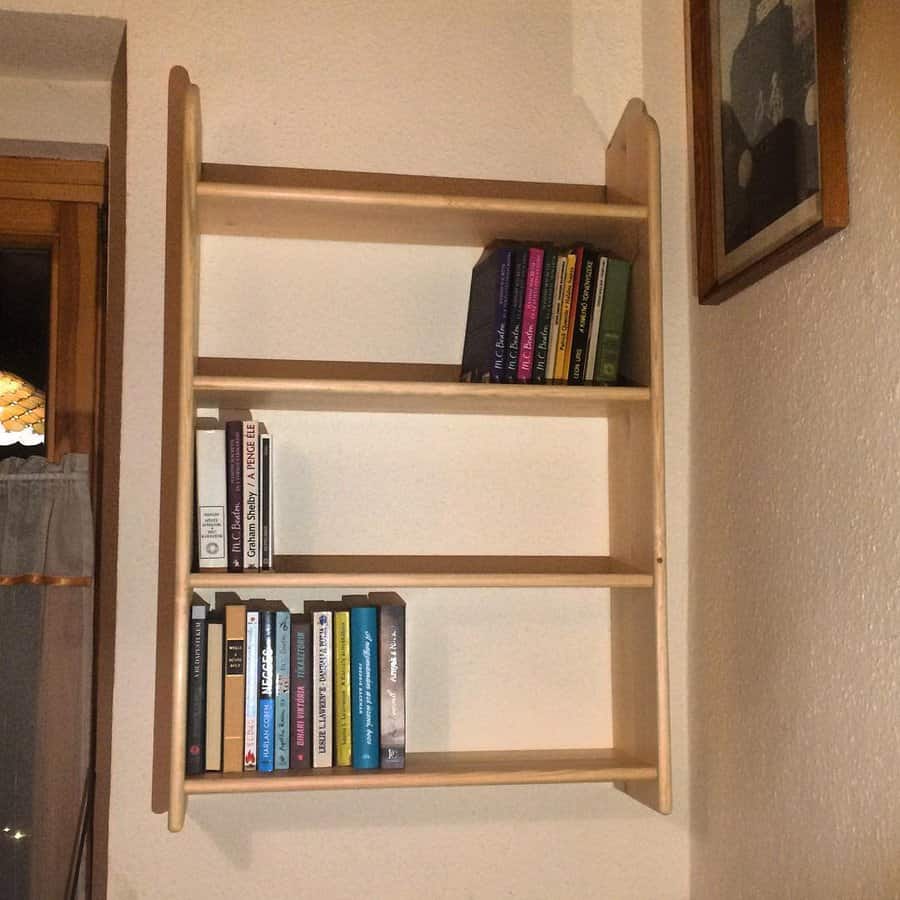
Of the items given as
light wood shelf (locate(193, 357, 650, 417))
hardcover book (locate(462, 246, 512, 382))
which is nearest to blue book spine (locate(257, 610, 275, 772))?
light wood shelf (locate(193, 357, 650, 417))

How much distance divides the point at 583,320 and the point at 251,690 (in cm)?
69

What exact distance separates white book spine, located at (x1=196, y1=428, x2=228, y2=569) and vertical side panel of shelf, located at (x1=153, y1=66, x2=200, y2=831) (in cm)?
3

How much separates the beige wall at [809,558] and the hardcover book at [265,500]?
0.64m

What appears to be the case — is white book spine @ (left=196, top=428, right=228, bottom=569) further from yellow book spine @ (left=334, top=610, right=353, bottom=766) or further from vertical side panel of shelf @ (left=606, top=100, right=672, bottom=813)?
vertical side panel of shelf @ (left=606, top=100, right=672, bottom=813)

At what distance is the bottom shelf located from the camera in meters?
1.24

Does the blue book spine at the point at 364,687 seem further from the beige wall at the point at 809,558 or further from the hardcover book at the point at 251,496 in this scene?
the beige wall at the point at 809,558

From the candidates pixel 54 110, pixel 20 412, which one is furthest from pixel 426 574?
pixel 54 110

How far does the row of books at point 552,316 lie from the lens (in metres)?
1.36

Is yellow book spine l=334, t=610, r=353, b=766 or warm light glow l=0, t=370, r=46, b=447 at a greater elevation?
warm light glow l=0, t=370, r=46, b=447

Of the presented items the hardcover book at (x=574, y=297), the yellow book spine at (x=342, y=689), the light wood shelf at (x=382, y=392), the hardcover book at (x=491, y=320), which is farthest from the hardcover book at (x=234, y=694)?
the hardcover book at (x=574, y=297)

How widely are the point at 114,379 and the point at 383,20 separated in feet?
2.35

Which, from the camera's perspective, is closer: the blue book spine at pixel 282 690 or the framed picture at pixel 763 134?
the framed picture at pixel 763 134

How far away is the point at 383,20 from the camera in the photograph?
60.6 inches

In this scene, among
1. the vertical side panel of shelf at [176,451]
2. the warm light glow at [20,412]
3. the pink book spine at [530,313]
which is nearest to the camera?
the vertical side panel of shelf at [176,451]
